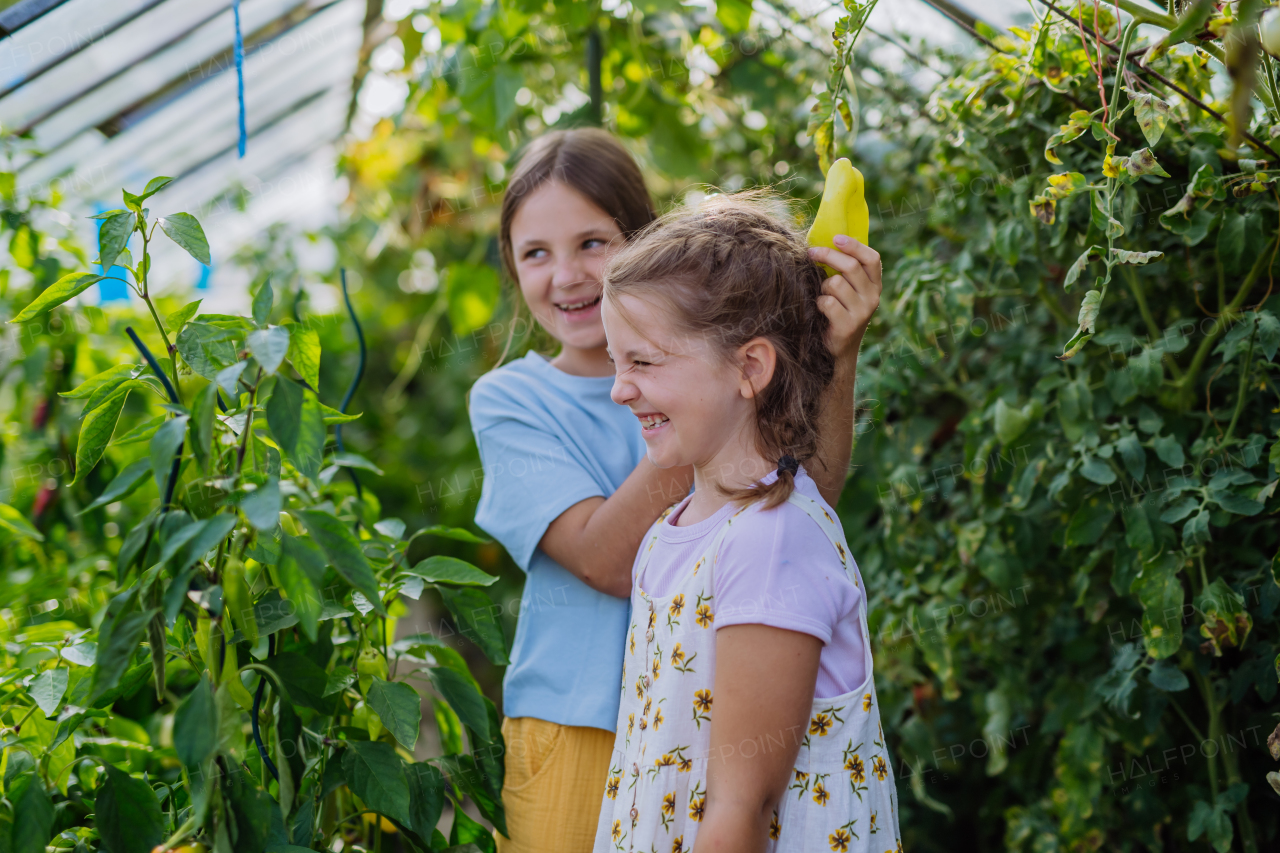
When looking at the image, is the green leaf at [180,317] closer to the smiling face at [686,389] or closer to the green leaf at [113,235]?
the green leaf at [113,235]

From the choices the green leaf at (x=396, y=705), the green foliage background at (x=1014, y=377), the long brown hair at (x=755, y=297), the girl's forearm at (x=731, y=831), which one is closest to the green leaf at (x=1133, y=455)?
the green foliage background at (x=1014, y=377)

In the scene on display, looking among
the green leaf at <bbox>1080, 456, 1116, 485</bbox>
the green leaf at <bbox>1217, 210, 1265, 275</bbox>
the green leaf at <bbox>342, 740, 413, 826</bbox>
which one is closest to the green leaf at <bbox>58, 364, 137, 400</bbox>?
the green leaf at <bbox>342, 740, 413, 826</bbox>

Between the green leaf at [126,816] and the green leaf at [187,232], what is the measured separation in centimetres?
54

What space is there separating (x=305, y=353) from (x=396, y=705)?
40cm

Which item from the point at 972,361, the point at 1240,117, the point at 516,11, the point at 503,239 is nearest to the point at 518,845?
the point at 503,239

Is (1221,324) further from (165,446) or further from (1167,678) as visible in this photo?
(165,446)

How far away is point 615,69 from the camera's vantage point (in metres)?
2.14

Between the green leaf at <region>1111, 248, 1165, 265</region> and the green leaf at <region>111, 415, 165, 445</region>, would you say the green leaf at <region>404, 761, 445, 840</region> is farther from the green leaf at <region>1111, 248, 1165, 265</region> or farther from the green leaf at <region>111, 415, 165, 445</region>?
the green leaf at <region>1111, 248, 1165, 265</region>

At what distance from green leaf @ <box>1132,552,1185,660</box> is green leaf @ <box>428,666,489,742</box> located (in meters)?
0.85

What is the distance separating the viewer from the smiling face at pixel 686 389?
0.95 meters

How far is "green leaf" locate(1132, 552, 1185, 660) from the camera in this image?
114 centimetres

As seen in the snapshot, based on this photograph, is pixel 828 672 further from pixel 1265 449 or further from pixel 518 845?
pixel 1265 449

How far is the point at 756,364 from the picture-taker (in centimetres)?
96

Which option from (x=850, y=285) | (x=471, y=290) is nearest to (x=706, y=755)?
(x=850, y=285)
